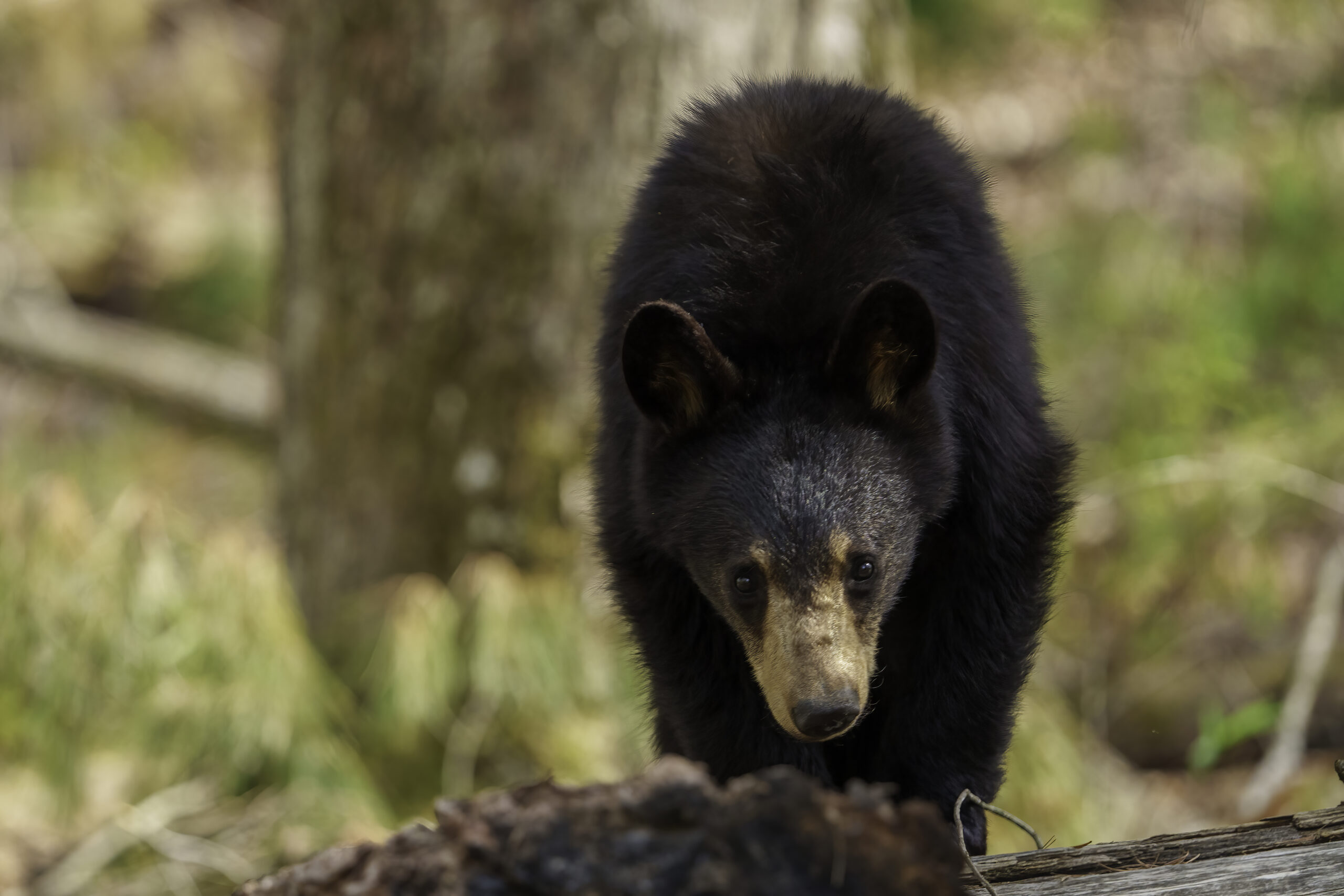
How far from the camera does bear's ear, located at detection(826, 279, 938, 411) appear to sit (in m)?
2.62

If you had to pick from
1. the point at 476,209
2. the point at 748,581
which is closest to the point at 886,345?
the point at 748,581

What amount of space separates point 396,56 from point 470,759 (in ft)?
9.88

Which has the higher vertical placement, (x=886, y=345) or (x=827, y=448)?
(x=886, y=345)

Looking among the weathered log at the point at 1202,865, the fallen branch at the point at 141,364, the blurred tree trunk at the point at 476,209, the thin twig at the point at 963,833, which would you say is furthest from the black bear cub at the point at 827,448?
the fallen branch at the point at 141,364

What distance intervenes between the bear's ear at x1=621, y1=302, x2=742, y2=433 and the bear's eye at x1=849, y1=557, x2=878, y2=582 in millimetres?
433

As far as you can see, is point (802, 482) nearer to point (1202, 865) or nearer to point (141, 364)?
point (1202, 865)

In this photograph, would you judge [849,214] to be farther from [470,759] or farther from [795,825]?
[470,759]

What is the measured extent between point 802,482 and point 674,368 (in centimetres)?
35

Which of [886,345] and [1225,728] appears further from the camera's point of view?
[1225,728]

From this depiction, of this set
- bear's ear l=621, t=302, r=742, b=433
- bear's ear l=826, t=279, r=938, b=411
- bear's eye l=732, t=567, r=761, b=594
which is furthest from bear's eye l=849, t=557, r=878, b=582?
bear's ear l=621, t=302, r=742, b=433

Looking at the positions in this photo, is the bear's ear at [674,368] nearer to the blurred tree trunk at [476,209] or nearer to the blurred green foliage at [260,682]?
the blurred green foliage at [260,682]

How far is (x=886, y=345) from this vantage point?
9.02 ft

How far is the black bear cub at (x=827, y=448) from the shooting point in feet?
8.90

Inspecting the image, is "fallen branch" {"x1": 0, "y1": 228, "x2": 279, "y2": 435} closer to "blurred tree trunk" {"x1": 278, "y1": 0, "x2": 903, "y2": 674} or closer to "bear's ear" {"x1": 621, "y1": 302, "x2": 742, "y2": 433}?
"blurred tree trunk" {"x1": 278, "y1": 0, "x2": 903, "y2": 674}
